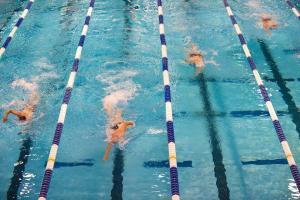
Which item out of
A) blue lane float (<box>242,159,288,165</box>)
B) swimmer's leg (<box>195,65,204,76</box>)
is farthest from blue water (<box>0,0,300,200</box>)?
swimmer's leg (<box>195,65,204,76</box>)

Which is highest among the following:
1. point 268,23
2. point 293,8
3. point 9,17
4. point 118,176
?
point 9,17

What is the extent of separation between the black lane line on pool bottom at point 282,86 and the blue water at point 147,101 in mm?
61

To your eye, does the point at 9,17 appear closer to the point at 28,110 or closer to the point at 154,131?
the point at 28,110

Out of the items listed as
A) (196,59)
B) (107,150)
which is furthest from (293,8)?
Result: (107,150)

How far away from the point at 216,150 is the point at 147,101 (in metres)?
1.53

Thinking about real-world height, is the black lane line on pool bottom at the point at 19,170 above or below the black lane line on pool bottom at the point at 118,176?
above

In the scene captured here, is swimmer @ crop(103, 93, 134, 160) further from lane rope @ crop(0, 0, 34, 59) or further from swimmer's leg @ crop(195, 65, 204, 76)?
lane rope @ crop(0, 0, 34, 59)

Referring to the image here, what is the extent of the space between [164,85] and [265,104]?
5.67ft

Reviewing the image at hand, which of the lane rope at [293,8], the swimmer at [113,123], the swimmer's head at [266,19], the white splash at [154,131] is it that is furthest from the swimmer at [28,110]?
the lane rope at [293,8]

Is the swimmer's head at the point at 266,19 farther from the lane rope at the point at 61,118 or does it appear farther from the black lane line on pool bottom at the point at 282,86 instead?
the lane rope at the point at 61,118

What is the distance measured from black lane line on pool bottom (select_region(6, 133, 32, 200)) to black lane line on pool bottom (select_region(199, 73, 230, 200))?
104 inches

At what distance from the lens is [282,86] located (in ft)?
20.7

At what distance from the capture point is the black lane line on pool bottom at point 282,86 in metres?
5.66

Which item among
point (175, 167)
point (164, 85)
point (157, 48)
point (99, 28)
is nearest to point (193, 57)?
point (157, 48)
